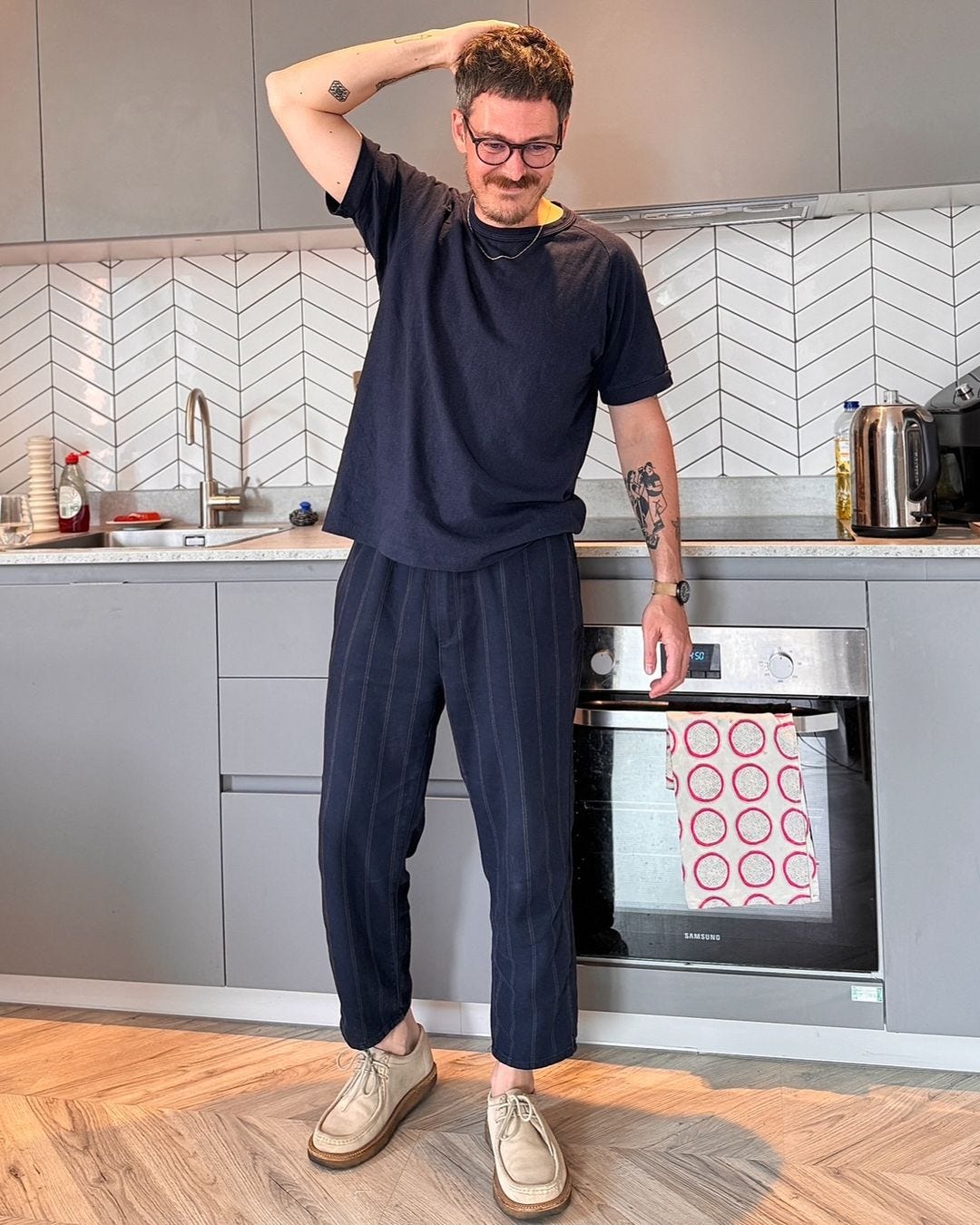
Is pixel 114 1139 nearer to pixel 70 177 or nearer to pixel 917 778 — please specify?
pixel 917 778

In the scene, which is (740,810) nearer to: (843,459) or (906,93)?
(843,459)

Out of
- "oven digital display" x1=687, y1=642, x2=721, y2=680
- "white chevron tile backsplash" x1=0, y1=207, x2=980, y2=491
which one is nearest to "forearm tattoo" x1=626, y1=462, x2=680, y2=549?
"oven digital display" x1=687, y1=642, x2=721, y2=680

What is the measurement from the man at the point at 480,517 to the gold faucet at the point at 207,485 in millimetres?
1113

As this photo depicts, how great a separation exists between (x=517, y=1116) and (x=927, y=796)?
→ 84cm

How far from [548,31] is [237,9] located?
25.5 inches

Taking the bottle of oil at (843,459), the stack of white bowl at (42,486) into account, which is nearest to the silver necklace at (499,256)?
the bottle of oil at (843,459)

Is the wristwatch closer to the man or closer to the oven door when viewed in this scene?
the man

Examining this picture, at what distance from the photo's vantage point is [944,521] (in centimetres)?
244

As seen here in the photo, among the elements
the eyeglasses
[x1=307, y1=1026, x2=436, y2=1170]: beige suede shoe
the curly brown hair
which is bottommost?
[x1=307, y1=1026, x2=436, y2=1170]: beige suede shoe

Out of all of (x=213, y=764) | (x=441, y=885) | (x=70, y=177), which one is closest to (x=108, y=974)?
(x=213, y=764)

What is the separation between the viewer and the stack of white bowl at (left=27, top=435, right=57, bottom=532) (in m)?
2.90

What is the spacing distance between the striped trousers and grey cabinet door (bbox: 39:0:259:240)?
1140 mm

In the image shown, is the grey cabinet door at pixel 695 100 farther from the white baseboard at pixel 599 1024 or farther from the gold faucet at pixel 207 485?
the white baseboard at pixel 599 1024

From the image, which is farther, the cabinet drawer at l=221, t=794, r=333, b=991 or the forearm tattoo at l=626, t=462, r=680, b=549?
the cabinet drawer at l=221, t=794, r=333, b=991
